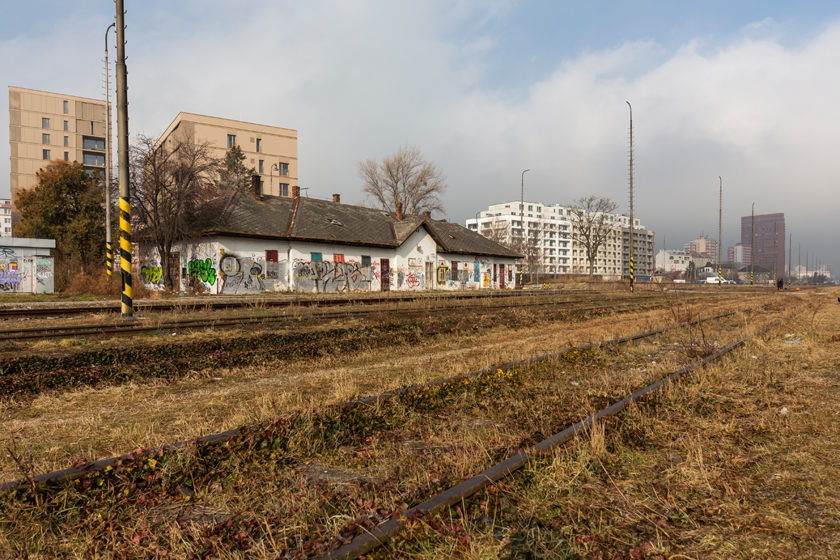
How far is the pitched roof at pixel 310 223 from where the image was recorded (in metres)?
30.4

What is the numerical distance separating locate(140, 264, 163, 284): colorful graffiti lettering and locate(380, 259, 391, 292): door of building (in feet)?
50.3

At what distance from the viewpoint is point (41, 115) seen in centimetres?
7556

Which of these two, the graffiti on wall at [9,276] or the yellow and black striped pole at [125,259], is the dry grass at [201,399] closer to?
the yellow and black striped pole at [125,259]

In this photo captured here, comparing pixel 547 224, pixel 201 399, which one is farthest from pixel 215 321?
pixel 547 224

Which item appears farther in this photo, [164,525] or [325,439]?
[325,439]

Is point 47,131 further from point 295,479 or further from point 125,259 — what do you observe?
point 295,479

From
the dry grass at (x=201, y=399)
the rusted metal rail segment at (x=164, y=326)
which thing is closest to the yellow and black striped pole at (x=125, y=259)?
the rusted metal rail segment at (x=164, y=326)

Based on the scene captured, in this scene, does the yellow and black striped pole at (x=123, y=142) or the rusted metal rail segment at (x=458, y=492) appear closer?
the rusted metal rail segment at (x=458, y=492)

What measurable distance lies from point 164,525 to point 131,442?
1787 millimetres

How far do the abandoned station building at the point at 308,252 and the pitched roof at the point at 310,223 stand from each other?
7 cm

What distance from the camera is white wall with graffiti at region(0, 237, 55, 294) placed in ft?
81.0

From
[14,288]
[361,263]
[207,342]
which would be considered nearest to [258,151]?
[361,263]

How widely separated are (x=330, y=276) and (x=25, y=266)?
16.7 metres

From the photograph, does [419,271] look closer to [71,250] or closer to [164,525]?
[71,250]
